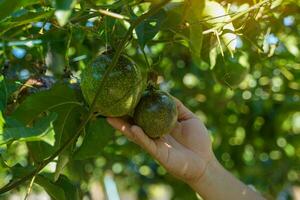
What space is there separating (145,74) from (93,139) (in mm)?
228

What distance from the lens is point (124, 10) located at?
1337 millimetres

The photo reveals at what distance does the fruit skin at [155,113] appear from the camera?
1548mm

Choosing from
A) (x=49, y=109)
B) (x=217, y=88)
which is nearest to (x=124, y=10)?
(x=49, y=109)

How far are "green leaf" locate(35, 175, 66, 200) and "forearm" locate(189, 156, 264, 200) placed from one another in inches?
23.1

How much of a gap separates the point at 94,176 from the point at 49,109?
6.56 ft

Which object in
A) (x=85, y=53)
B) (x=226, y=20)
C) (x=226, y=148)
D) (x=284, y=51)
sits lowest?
(x=226, y=148)


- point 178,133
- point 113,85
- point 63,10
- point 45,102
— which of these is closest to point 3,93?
point 45,102

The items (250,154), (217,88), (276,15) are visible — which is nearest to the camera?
(276,15)

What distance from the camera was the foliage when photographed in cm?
127

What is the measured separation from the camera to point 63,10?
0.88m

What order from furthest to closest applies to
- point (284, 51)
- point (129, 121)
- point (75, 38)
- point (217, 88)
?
point (217, 88), point (284, 51), point (75, 38), point (129, 121)

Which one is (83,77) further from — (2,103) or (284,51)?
(284,51)

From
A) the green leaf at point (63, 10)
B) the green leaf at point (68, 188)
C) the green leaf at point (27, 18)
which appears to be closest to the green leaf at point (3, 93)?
the green leaf at point (27, 18)

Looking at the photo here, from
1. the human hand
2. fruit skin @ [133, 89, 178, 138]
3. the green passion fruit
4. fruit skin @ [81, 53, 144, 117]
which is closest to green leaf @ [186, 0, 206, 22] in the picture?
fruit skin @ [81, 53, 144, 117]
